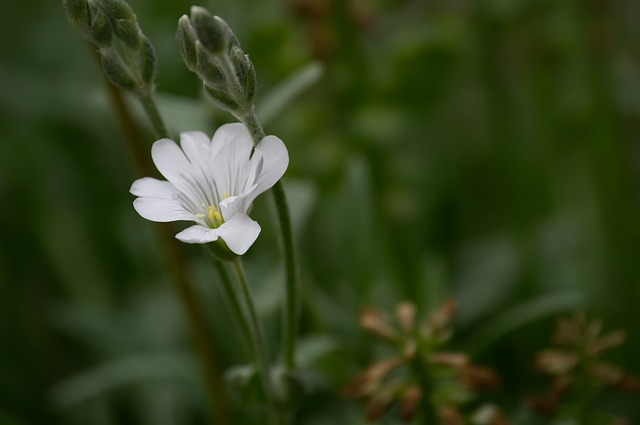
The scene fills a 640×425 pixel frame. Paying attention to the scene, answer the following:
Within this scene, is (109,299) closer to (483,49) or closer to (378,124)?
(378,124)

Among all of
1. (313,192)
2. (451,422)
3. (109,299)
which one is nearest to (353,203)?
(313,192)

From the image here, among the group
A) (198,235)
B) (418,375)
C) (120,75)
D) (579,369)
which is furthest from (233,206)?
(579,369)

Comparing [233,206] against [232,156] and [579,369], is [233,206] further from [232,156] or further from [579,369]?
[579,369]

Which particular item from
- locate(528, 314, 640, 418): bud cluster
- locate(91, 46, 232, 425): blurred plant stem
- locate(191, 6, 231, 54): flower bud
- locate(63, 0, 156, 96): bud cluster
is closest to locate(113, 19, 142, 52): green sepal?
locate(63, 0, 156, 96): bud cluster

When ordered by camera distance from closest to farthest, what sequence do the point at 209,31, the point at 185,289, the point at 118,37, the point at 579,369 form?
the point at 209,31 < the point at 118,37 < the point at 579,369 < the point at 185,289

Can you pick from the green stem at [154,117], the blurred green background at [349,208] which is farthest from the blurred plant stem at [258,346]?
the blurred green background at [349,208]

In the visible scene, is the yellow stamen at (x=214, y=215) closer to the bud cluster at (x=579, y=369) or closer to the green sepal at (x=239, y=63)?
the green sepal at (x=239, y=63)

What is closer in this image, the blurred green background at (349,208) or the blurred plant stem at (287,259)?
the blurred plant stem at (287,259)
